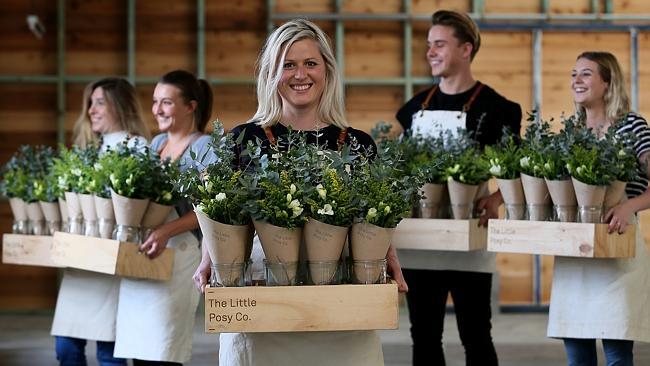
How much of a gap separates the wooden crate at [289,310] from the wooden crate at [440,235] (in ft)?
5.32

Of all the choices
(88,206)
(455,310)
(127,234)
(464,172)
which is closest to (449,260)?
(455,310)

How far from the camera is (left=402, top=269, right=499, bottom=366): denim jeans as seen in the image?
405 centimetres

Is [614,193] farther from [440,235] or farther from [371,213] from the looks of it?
[371,213]

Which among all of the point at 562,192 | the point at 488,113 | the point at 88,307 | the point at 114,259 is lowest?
the point at 88,307

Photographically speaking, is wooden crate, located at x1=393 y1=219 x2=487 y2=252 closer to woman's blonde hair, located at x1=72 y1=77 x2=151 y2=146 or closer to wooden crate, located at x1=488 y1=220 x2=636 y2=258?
wooden crate, located at x1=488 y1=220 x2=636 y2=258

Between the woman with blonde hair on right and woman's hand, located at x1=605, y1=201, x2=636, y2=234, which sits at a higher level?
woman's hand, located at x1=605, y1=201, x2=636, y2=234

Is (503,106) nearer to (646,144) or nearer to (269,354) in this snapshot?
(646,144)

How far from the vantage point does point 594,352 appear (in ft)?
12.7

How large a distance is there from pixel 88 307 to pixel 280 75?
1.84 m

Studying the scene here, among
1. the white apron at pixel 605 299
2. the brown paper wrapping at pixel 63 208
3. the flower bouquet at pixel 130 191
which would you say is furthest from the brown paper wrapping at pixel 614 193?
the brown paper wrapping at pixel 63 208

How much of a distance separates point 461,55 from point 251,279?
6.66ft

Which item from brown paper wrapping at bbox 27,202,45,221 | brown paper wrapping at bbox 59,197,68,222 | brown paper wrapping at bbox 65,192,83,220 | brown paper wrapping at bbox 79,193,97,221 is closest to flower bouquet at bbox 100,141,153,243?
brown paper wrapping at bbox 79,193,97,221

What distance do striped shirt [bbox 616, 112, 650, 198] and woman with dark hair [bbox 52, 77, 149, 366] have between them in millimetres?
1793

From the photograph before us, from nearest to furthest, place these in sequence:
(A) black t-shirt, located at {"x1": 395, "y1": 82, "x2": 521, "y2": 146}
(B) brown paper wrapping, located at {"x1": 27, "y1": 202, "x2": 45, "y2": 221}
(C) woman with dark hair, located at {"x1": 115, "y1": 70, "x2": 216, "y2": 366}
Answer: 1. (C) woman with dark hair, located at {"x1": 115, "y1": 70, "x2": 216, "y2": 366}
2. (A) black t-shirt, located at {"x1": 395, "y1": 82, "x2": 521, "y2": 146}
3. (B) brown paper wrapping, located at {"x1": 27, "y1": 202, "x2": 45, "y2": 221}
